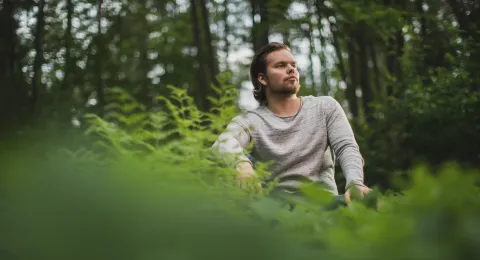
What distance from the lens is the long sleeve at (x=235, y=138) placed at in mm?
2916

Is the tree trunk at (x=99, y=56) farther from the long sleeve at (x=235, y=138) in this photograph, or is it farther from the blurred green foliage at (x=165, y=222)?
the blurred green foliage at (x=165, y=222)

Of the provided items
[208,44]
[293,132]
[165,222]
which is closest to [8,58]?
[293,132]

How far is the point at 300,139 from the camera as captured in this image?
12.4 ft

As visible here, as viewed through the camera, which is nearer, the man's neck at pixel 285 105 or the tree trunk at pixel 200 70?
the man's neck at pixel 285 105

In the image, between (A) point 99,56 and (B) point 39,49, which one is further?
(A) point 99,56

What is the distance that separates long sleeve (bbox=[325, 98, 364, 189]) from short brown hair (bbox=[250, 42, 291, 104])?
1.99 ft

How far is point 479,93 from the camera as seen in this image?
7863mm

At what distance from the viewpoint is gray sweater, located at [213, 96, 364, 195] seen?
3.67 m

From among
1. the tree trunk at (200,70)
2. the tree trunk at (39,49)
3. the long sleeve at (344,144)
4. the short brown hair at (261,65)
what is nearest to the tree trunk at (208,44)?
the tree trunk at (200,70)

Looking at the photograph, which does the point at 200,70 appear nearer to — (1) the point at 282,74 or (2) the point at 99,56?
(2) the point at 99,56

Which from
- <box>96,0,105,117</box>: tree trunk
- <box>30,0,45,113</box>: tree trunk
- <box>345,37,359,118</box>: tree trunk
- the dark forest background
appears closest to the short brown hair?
the dark forest background

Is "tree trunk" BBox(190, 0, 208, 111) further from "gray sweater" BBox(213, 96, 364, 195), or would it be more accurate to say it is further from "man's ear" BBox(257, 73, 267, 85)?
"gray sweater" BBox(213, 96, 364, 195)

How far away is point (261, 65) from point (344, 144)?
3.27 ft

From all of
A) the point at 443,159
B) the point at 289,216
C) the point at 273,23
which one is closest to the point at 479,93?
the point at 443,159
